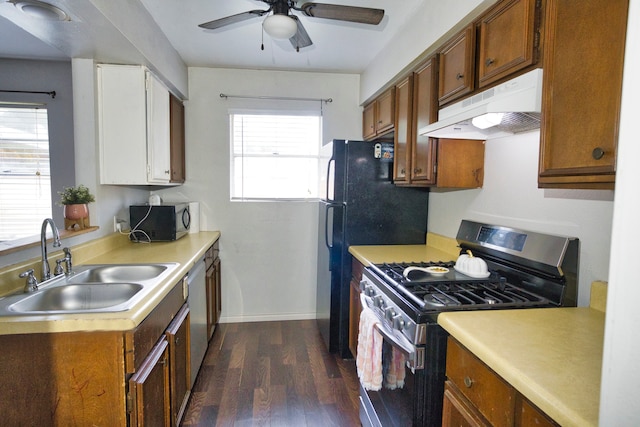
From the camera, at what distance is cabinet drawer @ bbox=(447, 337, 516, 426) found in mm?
927

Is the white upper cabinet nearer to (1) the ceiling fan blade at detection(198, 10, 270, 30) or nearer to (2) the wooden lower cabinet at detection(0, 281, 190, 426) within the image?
(1) the ceiling fan blade at detection(198, 10, 270, 30)

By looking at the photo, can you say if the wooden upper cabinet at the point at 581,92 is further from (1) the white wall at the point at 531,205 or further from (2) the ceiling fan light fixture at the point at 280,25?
(2) the ceiling fan light fixture at the point at 280,25

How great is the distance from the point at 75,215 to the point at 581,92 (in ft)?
8.02

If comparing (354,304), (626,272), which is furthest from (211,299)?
(626,272)

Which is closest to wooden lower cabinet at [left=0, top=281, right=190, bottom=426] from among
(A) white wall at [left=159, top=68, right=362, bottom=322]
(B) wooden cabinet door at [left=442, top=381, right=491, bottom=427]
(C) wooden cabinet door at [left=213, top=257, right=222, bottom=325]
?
(B) wooden cabinet door at [left=442, top=381, right=491, bottom=427]

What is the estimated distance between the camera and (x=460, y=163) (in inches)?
82.0

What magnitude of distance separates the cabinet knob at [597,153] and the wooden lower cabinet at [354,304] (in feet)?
5.22

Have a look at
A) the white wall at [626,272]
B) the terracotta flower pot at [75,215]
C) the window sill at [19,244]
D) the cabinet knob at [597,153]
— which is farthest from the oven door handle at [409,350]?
the terracotta flower pot at [75,215]

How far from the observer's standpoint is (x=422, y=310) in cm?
132

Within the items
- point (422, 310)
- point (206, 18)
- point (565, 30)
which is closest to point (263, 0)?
point (206, 18)

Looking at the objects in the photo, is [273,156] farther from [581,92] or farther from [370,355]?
[581,92]

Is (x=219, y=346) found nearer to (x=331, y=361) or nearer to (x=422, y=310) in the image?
(x=331, y=361)

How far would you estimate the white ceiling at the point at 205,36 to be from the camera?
1770 millimetres

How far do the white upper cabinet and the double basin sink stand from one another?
0.70m
